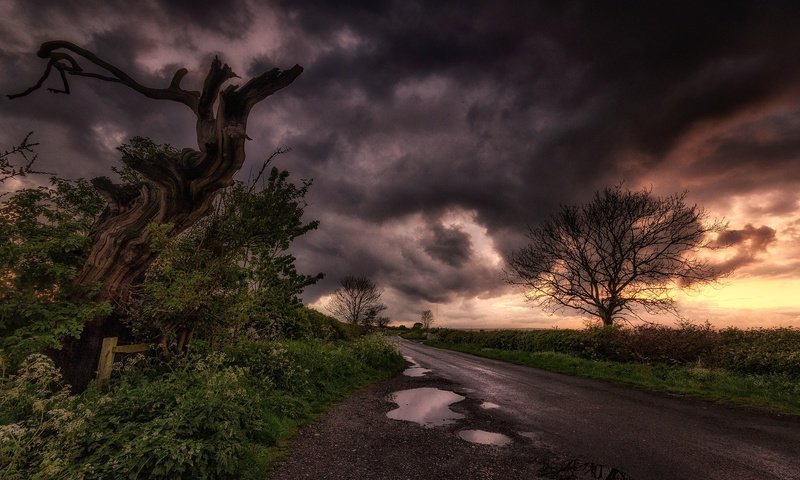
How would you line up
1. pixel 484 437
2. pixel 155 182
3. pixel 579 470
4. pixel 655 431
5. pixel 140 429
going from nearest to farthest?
1. pixel 140 429
2. pixel 579 470
3. pixel 484 437
4. pixel 655 431
5. pixel 155 182

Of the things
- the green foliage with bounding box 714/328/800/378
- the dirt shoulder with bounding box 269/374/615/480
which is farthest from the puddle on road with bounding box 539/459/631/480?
the green foliage with bounding box 714/328/800/378

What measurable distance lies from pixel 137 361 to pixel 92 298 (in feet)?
5.70

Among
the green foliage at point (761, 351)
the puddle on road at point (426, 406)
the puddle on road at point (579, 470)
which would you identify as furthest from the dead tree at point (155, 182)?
the green foliage at point (761, 351)

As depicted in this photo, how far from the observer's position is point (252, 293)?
9.69 m

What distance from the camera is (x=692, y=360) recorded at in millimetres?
15469

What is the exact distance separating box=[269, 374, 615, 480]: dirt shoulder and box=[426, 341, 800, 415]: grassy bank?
24.4 feet

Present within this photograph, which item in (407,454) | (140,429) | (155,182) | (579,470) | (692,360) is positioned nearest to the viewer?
(140,429)

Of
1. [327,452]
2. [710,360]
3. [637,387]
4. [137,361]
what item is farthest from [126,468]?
[710,360]

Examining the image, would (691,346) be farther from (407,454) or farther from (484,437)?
(407,454)

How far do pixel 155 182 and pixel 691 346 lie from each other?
20.7m

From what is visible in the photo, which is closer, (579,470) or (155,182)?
(579,470)

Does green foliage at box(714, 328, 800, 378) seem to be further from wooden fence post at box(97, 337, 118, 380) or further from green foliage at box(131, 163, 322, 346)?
wooden fence post at box(97, 337, 118, 380)

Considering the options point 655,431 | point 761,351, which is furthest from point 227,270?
point 761,351

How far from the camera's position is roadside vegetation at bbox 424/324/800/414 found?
10734mm
